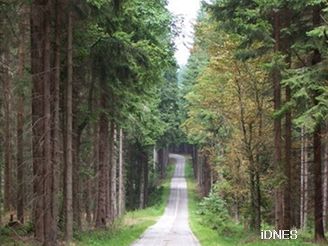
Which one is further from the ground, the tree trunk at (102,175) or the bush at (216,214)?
the tree trunk at (102,175)

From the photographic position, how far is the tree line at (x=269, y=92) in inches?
653

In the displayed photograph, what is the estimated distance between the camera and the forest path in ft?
76.3

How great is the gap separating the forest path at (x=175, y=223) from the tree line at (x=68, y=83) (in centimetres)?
301

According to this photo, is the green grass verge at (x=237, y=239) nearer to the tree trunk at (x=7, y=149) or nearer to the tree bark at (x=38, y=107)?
the tree bark at (x=38, y=107)

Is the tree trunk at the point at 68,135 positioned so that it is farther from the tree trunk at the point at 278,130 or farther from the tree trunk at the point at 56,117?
the tree trunk at the point at 278,130

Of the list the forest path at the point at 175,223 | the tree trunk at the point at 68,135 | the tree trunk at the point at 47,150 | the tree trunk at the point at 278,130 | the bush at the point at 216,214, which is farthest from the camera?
the bush at the point at 216,214

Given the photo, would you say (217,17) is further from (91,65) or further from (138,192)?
(138,192)

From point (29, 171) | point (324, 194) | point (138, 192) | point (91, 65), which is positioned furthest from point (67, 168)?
point (138, 192)

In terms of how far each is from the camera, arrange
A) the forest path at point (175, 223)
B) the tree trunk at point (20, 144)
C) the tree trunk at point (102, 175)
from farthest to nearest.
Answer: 1. the tree trunk at point (102, 175)
2. the forest path at point (175, 223)
3. the tree trunk at point (20, 144)

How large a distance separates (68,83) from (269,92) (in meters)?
9.26

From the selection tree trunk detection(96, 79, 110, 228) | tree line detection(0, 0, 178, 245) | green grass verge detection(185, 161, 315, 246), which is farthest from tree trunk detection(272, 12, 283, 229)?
tree trunk detection(96, 79, 110, 228)

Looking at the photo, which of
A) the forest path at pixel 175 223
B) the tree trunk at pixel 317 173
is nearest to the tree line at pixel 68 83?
the forest path at pixel 175 223

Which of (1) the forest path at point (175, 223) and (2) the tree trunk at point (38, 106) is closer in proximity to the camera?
(2) the tree trunk at point (38, 106)

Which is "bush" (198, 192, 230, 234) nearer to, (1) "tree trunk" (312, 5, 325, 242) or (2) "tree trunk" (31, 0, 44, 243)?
(1) "tree trunk" (312, 5, 325, 242)
